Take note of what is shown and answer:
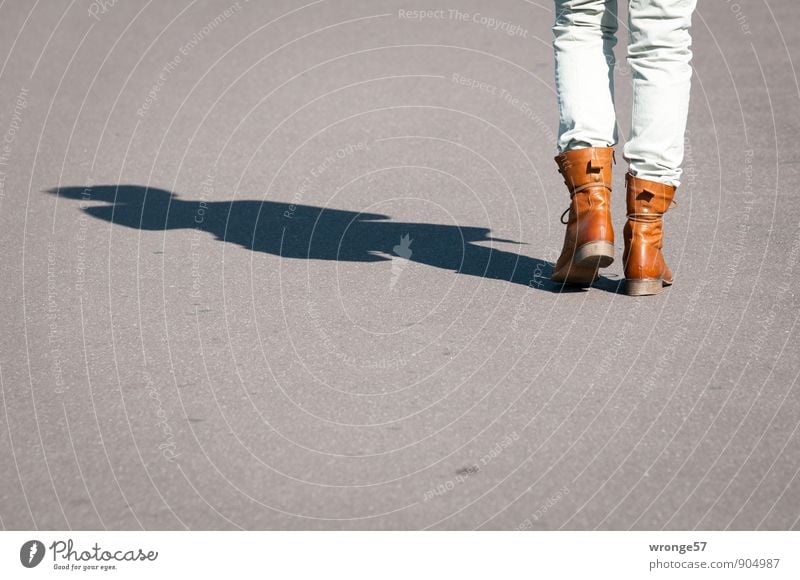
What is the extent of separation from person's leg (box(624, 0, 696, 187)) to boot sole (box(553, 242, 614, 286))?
0.32m

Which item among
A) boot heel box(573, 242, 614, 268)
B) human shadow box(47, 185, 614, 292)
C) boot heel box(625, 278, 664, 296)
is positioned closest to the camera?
boot heel box(573, 242, 614, 268)

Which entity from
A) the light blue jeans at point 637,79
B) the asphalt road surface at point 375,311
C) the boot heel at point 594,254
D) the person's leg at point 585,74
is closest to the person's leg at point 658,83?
the light blue jeans at point 637,79

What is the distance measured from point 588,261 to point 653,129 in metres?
0.52

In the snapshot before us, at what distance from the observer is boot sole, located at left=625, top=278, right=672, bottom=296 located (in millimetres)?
4477

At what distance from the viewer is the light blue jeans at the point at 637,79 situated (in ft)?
14.4

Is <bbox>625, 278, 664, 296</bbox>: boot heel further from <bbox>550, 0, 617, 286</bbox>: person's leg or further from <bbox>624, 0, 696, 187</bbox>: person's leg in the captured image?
<bbox>624, 0, 696, 187</bbox>: person's leg

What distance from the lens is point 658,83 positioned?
4.43m

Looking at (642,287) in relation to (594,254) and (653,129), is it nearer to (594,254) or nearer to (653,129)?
(594,254)

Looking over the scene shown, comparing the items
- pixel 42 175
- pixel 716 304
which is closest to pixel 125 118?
pixel 42 175

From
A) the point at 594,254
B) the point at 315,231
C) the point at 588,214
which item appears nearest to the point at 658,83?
the point at 588,214

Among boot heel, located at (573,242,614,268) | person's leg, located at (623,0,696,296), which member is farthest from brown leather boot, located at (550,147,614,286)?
person's leg, located at (623,0,696,296)

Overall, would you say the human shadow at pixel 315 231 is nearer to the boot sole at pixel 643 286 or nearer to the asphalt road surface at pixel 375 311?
the asphalt road surface at pixel 375 311

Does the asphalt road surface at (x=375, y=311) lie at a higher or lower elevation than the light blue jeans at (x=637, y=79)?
lower

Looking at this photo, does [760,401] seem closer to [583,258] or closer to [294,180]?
[583,258]
